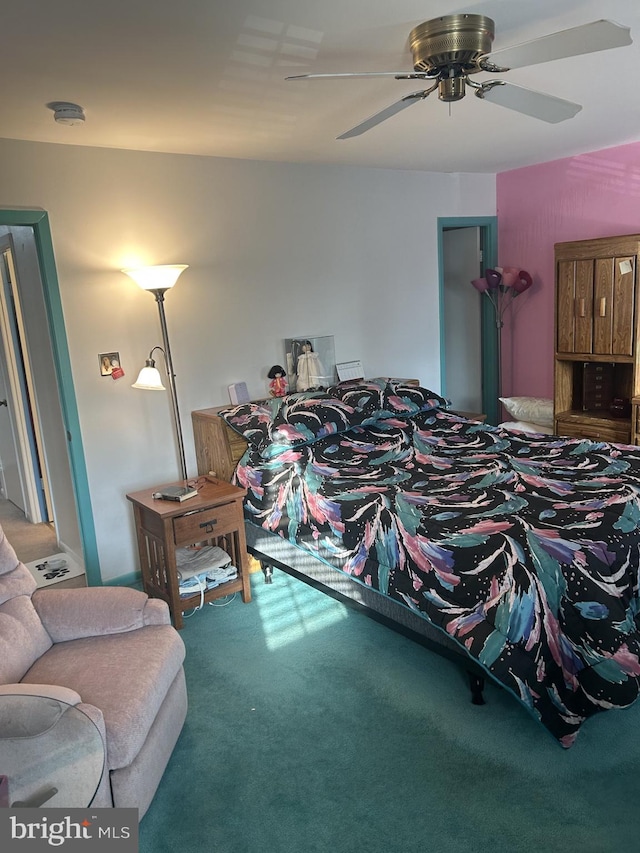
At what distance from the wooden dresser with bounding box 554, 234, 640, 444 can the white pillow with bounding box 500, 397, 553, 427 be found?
13cm

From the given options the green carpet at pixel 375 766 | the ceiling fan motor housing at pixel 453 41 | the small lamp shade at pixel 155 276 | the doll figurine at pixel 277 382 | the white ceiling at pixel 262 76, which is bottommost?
the green carpet at pixel 375 766

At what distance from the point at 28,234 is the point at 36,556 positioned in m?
1.99

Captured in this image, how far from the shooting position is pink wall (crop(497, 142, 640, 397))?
13.6 ft

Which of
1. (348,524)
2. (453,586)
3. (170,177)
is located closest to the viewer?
(453,586)

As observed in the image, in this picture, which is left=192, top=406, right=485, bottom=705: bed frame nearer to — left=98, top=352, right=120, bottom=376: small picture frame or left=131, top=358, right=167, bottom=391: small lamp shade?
left=131, top=358, right=167, bottom=391: small lamp shade

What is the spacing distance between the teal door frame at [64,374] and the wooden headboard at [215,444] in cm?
67

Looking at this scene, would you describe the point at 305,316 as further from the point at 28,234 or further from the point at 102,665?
the point at 102,665

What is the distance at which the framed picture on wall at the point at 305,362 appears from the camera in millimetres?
4055

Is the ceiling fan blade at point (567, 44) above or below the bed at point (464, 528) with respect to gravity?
above

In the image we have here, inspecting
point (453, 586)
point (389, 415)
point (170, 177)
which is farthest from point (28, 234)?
point (453, 586)

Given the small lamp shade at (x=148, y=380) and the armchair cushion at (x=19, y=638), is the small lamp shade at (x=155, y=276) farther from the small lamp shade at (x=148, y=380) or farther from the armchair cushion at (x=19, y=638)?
the armchair cushion at (x=19, y=638)

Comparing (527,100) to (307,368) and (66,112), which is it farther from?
(307,368)

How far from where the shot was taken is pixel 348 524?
2713 mm

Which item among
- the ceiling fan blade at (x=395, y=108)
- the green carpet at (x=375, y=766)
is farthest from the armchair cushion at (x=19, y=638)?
the ceiling fan blade at (x=395, y=108)
